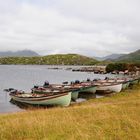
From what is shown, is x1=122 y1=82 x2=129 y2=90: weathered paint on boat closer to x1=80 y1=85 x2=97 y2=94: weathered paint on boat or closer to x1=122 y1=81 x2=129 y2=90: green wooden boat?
x1=122 y1=81 x2=129 y2=90: green wooden boat

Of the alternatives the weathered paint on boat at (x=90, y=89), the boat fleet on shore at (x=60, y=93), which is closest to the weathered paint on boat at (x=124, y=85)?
the boat fleet on shore at (x=60, y=93)

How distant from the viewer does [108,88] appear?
2426 inches

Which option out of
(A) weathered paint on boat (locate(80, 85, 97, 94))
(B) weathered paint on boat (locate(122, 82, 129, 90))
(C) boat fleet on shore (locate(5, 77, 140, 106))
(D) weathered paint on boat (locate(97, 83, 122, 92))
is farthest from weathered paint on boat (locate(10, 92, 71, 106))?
(B) weathered paint on boat (locate(122, 82, 129, 90))

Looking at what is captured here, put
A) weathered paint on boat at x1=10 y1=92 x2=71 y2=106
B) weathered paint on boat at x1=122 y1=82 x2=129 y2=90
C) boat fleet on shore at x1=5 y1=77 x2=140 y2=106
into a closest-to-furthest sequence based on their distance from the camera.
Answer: weathered paint on boat at x1=10 y1=92 x2=71 y2=106, boat fleet on shore at x1=5 y1=77 x2=140 y2=106, weathered paint on boat at x1=122 y1=82 x2=129 y2=90

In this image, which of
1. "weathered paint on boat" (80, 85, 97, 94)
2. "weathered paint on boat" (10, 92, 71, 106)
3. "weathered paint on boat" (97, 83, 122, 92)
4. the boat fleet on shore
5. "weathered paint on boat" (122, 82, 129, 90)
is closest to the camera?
"weathered paint on boat" (10, 92, 71, 106)

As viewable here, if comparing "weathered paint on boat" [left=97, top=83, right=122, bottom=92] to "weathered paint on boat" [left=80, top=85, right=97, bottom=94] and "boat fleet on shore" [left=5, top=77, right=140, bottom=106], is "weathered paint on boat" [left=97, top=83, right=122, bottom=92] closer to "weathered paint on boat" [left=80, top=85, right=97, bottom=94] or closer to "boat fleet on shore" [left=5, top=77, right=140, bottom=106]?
"boat fleet on shore" [left=5, top=77, right=140, bottom=106]

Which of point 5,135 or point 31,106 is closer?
point 5,135

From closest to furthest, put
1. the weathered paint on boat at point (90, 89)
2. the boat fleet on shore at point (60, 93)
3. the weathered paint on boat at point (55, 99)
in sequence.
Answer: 1. the weathered paint on boat at point (55, 99)
2. the boat fleet on shore at point (60, 93)
3. the weathered paint on boat at point (90, 89)

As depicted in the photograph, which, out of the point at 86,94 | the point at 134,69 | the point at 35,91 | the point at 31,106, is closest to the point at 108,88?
the point at 86,94

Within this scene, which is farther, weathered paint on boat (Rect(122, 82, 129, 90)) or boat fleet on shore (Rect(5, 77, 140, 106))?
weathered paint on boat (Rect(122, 82, 129, 90))

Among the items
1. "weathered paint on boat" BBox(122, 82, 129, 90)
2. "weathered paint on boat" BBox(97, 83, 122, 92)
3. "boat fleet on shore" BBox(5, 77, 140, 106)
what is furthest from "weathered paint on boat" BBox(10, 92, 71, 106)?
"weathered paint on boat" BBox(122, 82, 129, 90)

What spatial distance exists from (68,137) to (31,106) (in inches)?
1273

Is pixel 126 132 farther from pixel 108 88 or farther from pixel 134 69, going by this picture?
pixel 134 69

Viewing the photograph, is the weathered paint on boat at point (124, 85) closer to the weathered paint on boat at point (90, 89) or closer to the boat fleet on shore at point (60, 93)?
the boat fleet on shore at point (60, 93)
